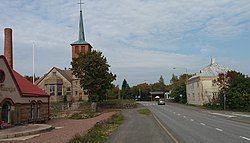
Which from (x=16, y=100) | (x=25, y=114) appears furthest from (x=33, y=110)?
(x=16, y=100)

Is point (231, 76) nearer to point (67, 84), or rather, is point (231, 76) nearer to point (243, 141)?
point (67, 84)

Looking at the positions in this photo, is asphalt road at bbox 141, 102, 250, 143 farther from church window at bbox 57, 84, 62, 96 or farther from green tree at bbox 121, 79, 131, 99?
green tree at bbox 121, 79, 131, 99

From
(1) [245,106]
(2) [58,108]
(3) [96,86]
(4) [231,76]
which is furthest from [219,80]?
(2) [58,108]

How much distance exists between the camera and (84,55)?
7062cm

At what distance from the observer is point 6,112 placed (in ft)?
104

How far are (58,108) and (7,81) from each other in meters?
38.7

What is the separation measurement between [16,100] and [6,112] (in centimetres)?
185

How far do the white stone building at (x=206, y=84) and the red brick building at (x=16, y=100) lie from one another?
45524 mm

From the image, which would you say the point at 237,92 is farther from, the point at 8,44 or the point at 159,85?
the point at 159,85

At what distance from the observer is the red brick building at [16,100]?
1242 inches

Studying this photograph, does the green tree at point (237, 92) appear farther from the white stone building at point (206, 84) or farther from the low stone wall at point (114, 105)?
the low stone wall at point (114, 105)

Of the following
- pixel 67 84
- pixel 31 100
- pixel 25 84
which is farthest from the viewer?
pixel 67 84

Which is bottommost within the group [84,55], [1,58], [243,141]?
[243,141]

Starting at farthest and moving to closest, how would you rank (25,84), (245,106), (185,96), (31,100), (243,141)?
(185,96) → (245,106) → (25,84) → (31,100) → (243,141)
